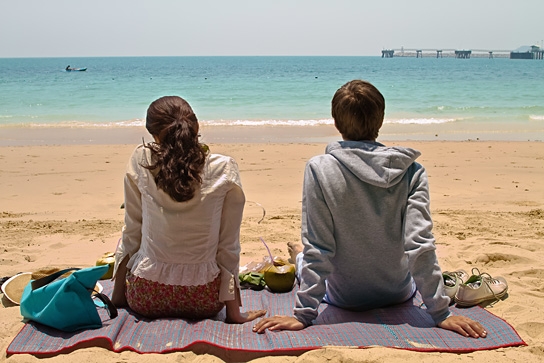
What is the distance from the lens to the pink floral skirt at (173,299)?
3.00 meters

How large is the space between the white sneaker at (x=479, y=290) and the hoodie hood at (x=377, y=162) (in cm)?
93

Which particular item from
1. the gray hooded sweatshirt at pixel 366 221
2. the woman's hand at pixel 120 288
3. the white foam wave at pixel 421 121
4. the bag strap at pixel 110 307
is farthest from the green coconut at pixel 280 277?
the white foam wave at pixel 421 121

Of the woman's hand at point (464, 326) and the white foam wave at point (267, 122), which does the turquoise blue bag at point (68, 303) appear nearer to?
the woman's hand at point (464, 326)

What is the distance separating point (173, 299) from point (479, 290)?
1.73 meters

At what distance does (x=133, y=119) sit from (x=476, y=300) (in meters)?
15.0

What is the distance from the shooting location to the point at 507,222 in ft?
18.1

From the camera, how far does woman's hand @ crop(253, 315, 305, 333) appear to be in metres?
2.89

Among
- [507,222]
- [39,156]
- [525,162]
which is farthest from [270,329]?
[39,156]

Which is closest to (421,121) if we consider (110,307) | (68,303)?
(110,307)

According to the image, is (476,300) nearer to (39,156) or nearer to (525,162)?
(525,162)

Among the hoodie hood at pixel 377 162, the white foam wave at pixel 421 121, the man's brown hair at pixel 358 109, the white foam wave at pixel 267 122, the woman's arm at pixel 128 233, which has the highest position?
the man's brown hair at pixel 358 109

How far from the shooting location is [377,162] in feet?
9.17

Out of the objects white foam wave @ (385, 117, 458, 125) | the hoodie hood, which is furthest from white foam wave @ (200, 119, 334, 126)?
the hoodie hood

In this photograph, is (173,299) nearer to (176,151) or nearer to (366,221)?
(176,151)
